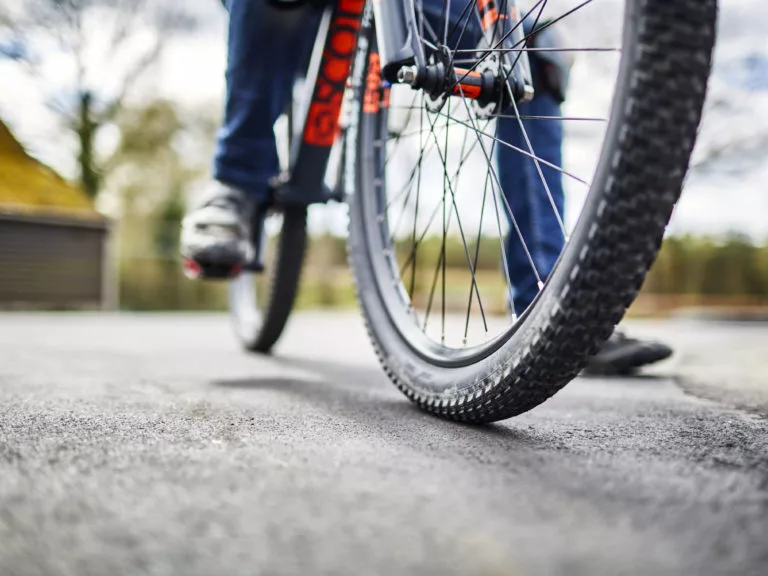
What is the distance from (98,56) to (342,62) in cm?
890

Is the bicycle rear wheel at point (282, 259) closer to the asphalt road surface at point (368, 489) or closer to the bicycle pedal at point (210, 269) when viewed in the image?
the bicycle pedal at point (210, 269)

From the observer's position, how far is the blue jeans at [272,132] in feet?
4.67

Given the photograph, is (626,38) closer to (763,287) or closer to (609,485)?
(609,485)

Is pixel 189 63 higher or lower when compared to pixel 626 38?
higher

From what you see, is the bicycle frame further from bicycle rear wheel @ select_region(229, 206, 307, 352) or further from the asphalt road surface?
the asphalt road surface

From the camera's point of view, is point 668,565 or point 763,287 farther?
point 763,287

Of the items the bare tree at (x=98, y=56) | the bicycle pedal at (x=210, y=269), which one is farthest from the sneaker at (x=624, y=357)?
the bare tree at (x=98, y=56)

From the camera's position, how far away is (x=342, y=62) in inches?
62.4

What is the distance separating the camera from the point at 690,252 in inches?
402

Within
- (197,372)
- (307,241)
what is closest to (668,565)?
(197,372)

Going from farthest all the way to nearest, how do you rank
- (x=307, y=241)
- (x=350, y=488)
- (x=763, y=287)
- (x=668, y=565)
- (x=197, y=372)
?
1. (x=763, y=287)
2. (x=307, y=241)
3. (x=197, y=372)
4. (x=350, y=488)
5. (x=668, y=565)

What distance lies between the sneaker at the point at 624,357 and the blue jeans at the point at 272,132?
1.40ft

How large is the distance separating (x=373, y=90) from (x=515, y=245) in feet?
1.43

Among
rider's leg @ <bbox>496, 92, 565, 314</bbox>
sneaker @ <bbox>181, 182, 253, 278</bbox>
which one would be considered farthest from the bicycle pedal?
rider's leg @ <bbox>496, 92, 565, 314</bbox>
